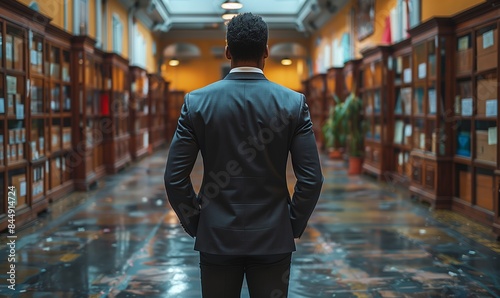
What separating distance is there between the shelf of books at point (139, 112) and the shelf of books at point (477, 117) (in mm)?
8780

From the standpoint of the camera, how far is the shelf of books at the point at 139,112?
14.6m

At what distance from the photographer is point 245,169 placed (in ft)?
6.53

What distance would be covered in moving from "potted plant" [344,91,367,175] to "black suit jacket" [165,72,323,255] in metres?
10.2

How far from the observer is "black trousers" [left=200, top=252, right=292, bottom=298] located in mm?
2041

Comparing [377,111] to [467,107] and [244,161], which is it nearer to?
[467,107]

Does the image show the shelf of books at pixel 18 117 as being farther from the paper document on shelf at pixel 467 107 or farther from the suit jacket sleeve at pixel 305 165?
the paper document on shelf at pixel 467 107

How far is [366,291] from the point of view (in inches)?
164

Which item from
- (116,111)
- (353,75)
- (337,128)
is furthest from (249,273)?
(353,75)

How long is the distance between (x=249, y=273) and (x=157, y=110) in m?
18.0

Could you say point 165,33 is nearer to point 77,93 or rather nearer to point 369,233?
point 77,93

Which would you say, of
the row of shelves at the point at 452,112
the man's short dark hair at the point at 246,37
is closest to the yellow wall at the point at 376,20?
the row of shelves at the point at 452,112

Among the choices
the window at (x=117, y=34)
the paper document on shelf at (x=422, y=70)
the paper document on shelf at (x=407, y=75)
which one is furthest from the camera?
the window at (x=117, y=34)

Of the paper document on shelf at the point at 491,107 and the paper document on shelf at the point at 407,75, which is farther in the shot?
the paper document on shelf at the point at 407,75

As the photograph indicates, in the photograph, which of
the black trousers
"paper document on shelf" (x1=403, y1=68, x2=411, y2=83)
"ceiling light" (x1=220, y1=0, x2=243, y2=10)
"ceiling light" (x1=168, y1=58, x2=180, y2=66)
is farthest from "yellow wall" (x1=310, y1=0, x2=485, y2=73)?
the black trousers
